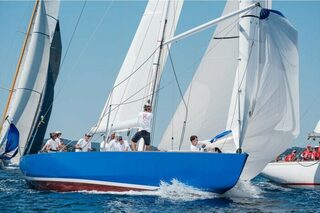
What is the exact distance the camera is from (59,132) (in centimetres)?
1916

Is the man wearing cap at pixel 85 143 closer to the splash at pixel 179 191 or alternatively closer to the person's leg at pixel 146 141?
the person's leg at pixel 146 141

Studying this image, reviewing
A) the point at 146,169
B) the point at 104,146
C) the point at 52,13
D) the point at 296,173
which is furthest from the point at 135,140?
the point at 52,13

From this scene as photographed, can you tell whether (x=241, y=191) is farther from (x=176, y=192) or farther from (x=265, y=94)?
(x=265, y=94)

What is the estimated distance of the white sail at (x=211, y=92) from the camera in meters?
19.3

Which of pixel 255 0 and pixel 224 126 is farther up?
pixel 255 0

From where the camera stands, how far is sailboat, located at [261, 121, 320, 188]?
24594 mm

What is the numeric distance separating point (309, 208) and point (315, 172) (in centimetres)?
936

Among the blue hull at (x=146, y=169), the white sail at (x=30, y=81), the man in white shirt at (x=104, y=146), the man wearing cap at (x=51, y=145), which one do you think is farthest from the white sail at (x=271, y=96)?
the white sail at (x=30, y=81)

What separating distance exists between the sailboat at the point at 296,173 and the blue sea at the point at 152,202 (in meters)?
7.38

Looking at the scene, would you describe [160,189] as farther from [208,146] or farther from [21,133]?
[21,133]

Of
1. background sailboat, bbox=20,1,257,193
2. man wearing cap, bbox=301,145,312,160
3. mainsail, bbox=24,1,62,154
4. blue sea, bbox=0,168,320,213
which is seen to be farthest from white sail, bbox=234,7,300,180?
mainsail, bbox=24,1,62,154

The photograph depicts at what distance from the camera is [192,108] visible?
64.7ft

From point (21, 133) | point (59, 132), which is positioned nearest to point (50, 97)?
point (21, 133)

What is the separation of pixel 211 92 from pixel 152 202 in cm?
695
